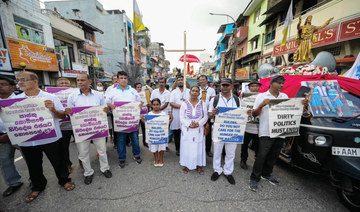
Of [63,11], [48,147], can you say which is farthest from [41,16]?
[48,147]

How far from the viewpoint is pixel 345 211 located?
2180 millimetres

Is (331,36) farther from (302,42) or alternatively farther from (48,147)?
(48,147)

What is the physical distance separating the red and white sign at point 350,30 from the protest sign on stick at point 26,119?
35.5 feet

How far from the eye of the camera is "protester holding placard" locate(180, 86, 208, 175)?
2.96 metres

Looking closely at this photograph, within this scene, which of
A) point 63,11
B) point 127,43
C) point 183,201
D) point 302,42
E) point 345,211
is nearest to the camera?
point 345,211

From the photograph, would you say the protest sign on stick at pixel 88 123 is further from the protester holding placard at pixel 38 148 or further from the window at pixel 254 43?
the window at pixel 254 43

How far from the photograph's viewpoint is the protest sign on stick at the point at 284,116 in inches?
98.7

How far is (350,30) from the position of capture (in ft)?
20.2

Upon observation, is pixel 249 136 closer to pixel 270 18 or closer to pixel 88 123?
pixel 88 123

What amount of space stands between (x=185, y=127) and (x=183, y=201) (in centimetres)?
133

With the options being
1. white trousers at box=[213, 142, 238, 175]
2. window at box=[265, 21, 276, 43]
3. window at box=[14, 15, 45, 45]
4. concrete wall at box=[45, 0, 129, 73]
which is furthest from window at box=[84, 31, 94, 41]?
white trousers at box=[213, 142, 238, 175]

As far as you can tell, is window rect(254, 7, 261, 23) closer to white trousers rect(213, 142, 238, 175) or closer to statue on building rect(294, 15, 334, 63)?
statue on building rect(294, 15, 334, 63)

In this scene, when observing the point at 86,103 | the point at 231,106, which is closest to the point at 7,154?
the point at 86,103

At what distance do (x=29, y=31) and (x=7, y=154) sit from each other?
12.9 meters
